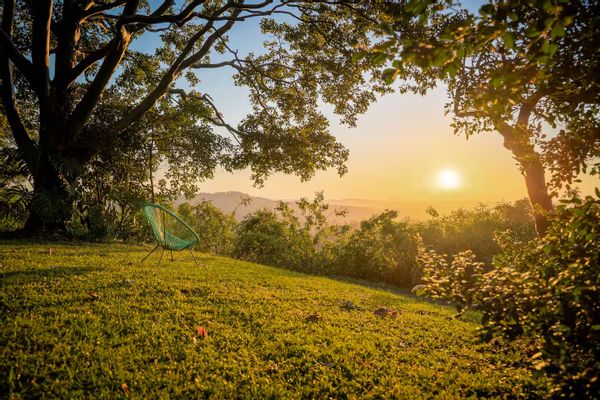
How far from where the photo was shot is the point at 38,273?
5273 mm

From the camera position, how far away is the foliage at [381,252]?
1077cm

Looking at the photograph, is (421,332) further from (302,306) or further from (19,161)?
(19,161)

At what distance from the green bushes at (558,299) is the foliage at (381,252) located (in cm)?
896

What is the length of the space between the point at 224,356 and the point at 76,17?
1147cm

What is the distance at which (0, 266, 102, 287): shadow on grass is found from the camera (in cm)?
470

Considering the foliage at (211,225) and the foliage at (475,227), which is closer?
the foliage at (475,227)

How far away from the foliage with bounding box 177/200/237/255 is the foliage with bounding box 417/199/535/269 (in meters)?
8.19

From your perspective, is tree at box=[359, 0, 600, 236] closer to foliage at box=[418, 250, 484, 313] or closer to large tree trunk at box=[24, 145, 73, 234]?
foliage at box=[418, 250, 484, 313]

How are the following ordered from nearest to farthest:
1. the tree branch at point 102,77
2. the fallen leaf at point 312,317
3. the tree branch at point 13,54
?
the fallen leaf at point 312,317 < the tree branch at point 13,54 < the tree branch at point 102,77

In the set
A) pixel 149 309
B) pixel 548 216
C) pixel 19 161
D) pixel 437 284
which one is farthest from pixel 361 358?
pixel 19 161

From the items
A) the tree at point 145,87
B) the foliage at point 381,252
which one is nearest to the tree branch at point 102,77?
the tree at point 145,87

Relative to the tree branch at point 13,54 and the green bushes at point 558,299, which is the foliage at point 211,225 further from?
the green bushes at point 558,299

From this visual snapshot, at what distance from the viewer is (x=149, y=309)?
4.21m

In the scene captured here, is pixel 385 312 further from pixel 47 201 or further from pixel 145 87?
pixel 145 87
